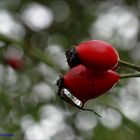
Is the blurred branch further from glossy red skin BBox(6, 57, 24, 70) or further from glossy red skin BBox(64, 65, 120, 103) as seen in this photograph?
glossy red skin BBox(64, 65, 120, 103)

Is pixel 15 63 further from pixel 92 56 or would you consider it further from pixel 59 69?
pixel 92 56

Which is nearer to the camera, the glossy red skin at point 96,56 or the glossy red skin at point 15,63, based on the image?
the glossy red skin at point 96,56

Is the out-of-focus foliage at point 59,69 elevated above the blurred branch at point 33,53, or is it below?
below

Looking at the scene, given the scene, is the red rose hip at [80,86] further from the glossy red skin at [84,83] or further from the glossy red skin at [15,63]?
the glossy red skin at [15,63]

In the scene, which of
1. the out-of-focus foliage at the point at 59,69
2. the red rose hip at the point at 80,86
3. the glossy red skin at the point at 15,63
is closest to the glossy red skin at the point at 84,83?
the red rose hip at the point at 80,86

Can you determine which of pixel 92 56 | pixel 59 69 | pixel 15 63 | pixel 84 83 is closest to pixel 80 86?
pixel 84 83

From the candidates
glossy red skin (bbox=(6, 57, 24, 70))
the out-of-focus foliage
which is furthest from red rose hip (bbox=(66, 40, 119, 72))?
glossy red skin (bbox=(6, 57, 24, 70))

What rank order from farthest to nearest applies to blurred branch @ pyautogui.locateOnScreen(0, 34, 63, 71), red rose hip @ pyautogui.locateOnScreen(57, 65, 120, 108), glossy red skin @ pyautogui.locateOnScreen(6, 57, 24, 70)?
glossy red skin @ pyautogui.locateOnScreen(6, 57, 24, 70) < blurred branch @ pyautogui.locateOnScreen(0, 34, 63, 71) < red rose hip @ pyautogui.locateOnScreen(57, 65, 120, 108)
